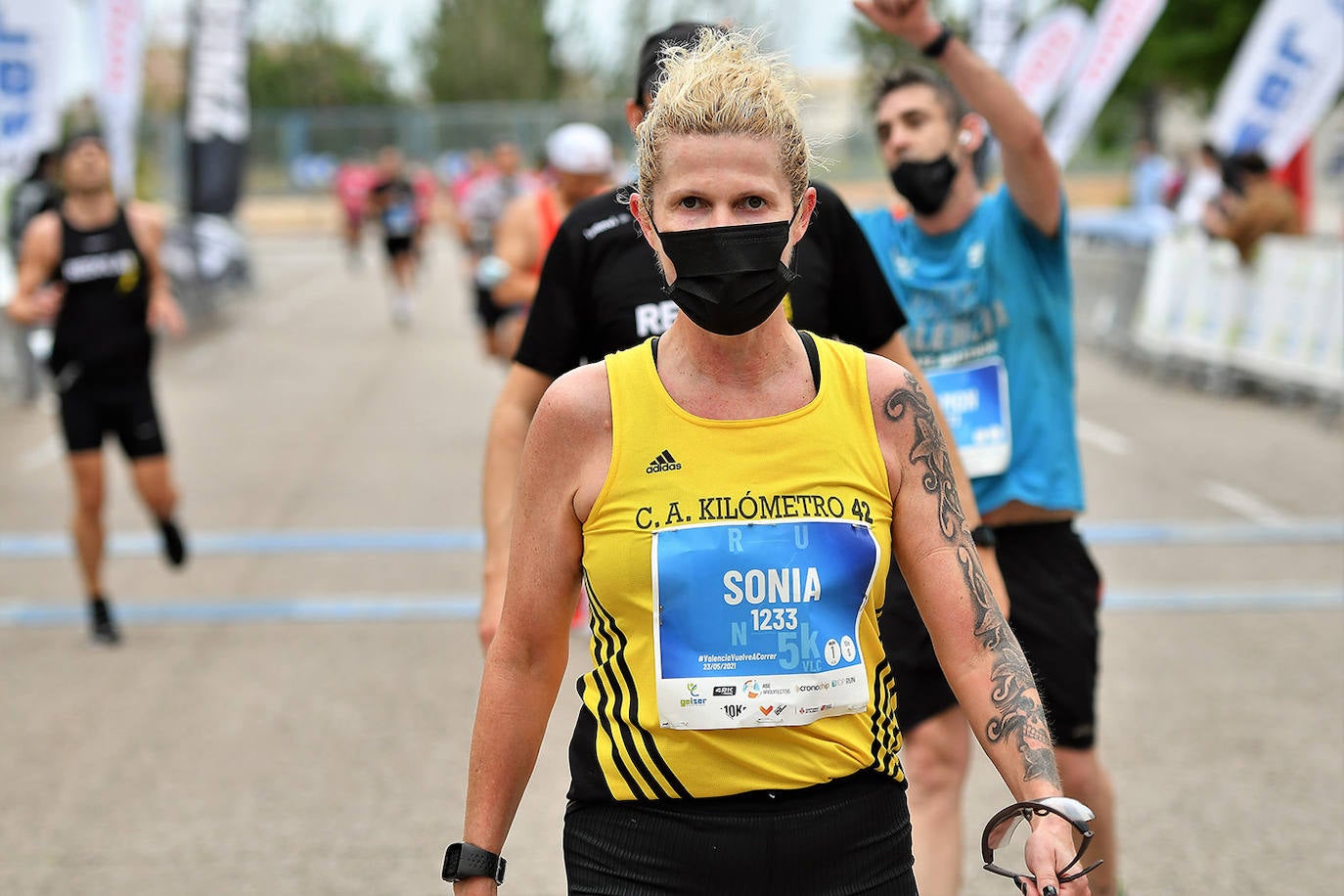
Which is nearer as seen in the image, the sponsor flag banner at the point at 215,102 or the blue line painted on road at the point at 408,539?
the blue line painted on road at the point at 408,539

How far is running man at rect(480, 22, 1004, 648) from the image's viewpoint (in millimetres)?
3492

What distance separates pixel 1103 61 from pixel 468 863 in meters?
→ 15.2

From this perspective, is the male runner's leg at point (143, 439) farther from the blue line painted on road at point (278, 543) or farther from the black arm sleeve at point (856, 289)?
the black arm sleeve at point (856, 289)

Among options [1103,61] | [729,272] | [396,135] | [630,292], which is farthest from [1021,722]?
[396,135]

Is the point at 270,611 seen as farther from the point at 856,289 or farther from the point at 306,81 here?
the point at 306,81

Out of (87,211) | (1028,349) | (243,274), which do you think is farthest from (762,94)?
(243,274)

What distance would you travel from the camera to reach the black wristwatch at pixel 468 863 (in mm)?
2521

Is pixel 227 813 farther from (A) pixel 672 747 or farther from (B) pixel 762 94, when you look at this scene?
(B) pixel 762 94

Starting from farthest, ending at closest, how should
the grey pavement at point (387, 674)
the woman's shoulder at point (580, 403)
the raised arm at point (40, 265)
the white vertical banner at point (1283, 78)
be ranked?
1. the white vertical banner at point (1283, 78)
2. the raised arm at point (40, 265)
3. the grey pavement at point (387, 674)
4. the woman's shoulder at point (580, 403)

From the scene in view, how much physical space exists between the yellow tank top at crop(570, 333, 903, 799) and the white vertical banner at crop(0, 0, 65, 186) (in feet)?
41.2

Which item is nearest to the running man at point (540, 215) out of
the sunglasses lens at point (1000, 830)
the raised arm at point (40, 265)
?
the raised arm at point (40, 265)

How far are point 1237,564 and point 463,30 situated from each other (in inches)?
2267

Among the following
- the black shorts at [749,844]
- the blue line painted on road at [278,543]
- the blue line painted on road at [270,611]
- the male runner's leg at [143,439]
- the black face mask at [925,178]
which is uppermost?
the black face mask at [925,178]

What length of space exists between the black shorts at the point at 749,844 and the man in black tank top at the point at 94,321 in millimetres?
5701
